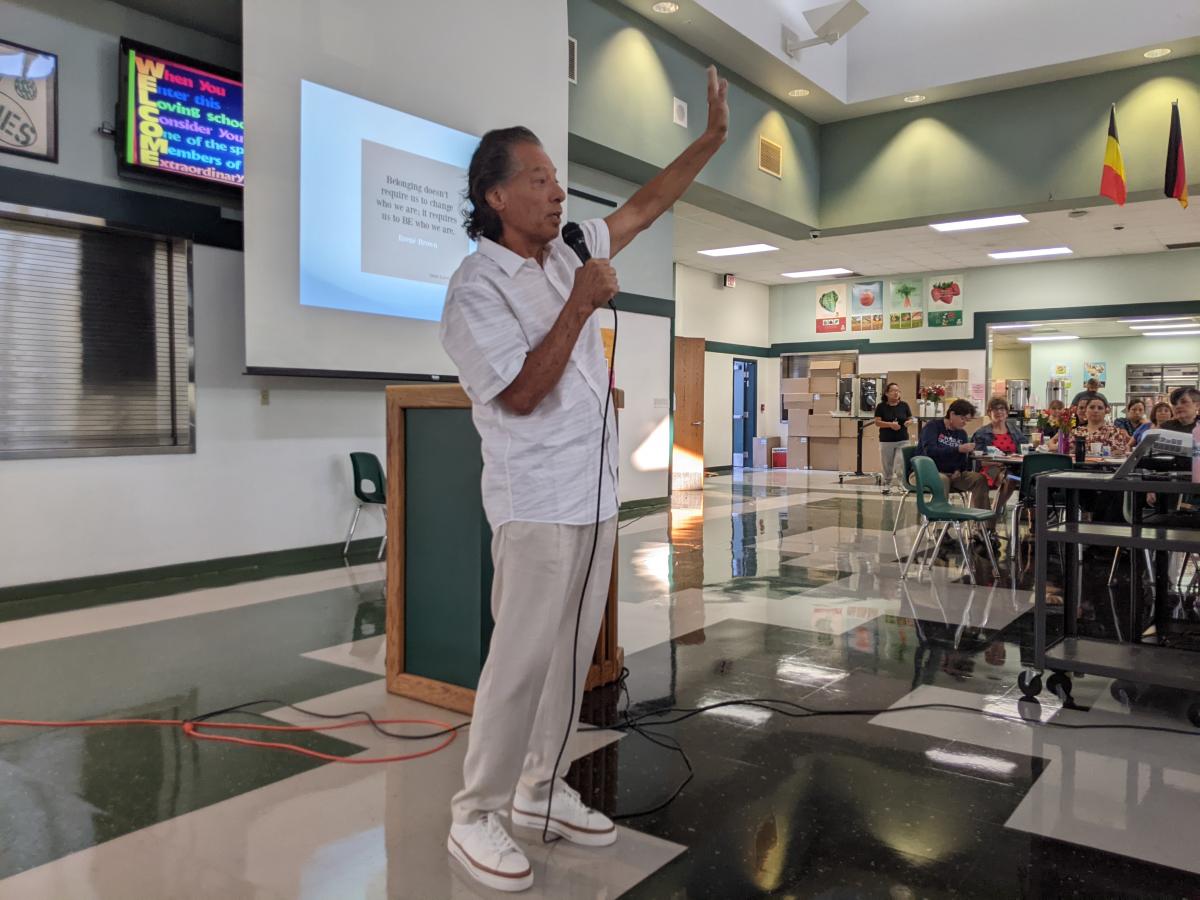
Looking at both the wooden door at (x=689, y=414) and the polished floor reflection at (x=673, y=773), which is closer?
the polished floor reflection at (x=673, y=773)

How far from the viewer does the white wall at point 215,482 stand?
4941 millimetres

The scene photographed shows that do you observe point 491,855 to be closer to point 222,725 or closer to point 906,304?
point 222,725

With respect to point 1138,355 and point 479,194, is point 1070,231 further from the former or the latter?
point 479,194

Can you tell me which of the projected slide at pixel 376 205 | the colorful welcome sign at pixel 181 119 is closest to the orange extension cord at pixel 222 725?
the projected slide at pixel 376 205

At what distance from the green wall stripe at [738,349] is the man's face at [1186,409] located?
8702 millimetres

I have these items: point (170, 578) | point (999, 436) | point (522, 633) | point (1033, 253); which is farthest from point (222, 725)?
point (1033, 253)

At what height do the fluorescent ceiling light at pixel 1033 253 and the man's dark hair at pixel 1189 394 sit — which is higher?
the fluorescent ceiling light at pixel 1033 253

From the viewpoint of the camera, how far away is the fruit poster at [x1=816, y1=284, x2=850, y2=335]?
15.4 meters

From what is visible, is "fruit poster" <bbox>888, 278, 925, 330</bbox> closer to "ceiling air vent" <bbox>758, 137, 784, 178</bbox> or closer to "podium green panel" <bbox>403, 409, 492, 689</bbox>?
"ceiling air vent" <bbox>758, 137, 784, 178</bbox>

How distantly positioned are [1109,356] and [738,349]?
345 inches

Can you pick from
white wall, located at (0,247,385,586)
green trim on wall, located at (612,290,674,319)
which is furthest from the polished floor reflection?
green trim on wall, located at (612,290,674,319)

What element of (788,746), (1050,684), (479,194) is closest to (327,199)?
(479,194)

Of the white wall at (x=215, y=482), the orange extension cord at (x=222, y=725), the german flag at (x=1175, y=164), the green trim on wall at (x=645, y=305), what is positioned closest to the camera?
the orange extension cord at (x=222, y=725)

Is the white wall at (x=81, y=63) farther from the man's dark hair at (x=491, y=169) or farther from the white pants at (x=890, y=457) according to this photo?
the white pants at (x=890, y=457)
